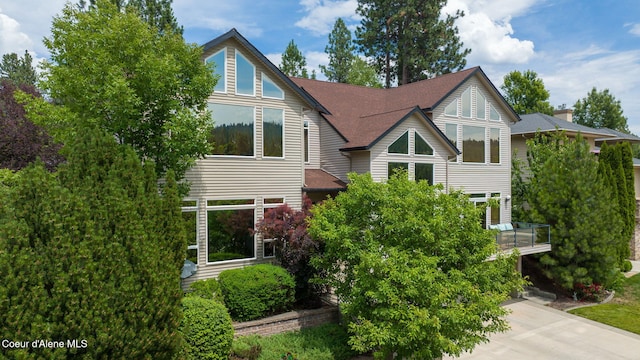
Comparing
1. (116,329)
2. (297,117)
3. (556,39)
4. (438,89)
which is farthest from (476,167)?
(116,329)

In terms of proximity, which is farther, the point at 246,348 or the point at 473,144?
the point at 473,144


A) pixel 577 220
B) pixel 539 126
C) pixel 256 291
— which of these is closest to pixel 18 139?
pixel 256 291

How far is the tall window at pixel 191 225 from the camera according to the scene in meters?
12.3

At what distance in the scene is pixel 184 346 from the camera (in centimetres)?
753

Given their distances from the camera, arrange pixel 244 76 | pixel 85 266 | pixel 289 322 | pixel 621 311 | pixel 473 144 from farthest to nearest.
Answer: pixel 473 144, pixel 621 311, pixel 244 76, pixel 289 322, pixel 85 266

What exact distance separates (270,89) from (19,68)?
41.5 m

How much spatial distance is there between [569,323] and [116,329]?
14916 mm

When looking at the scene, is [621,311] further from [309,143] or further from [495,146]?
[309,143]

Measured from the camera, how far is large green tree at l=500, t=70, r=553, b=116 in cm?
4322

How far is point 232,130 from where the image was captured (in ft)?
43.7

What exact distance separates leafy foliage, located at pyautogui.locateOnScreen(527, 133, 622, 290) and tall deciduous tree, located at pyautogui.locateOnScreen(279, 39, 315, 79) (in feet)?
92.8

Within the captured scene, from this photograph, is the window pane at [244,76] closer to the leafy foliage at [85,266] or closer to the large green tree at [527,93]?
the leafy foliage at [85,266]

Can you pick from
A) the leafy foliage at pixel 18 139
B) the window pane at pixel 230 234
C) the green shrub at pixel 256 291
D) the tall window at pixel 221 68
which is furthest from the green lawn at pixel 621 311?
the leafy foliage at pixel 18 139

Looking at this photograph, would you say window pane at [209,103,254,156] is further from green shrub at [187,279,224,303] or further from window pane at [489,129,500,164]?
window pane at [489,129,500,164]
